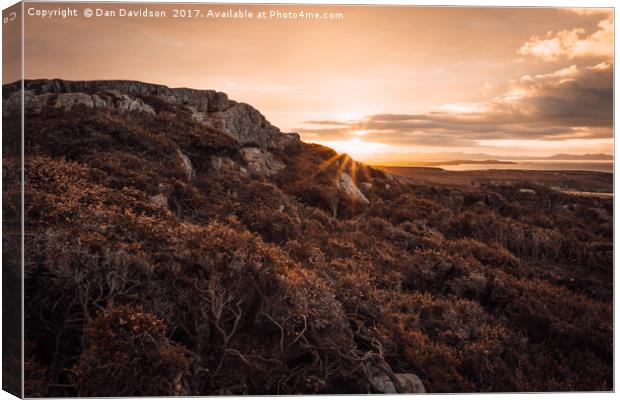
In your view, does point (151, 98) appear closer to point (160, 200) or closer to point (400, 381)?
point (160, 200)

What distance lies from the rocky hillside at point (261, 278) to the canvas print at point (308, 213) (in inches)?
1.4

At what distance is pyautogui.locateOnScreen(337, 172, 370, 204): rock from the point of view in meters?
12.1

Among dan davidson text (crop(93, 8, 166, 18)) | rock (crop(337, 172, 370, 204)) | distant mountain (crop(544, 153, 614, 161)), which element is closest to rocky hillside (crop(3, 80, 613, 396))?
rock (crop(337, 172, 370, 204))

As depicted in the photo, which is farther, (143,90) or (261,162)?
(261,162)

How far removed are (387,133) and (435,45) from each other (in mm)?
1841

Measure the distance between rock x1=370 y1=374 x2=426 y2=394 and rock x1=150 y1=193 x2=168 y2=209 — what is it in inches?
197

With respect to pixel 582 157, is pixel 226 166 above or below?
below

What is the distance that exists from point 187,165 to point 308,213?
2.98 metres

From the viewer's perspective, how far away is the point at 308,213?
10859 millimetres

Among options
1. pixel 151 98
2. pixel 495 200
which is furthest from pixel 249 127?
pixel 495 200

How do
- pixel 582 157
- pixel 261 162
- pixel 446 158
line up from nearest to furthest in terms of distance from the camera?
pixel 582 157 → pixel 446 158 → pixel 261 162

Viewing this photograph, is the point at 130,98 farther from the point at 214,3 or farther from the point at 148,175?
the point at 214,3

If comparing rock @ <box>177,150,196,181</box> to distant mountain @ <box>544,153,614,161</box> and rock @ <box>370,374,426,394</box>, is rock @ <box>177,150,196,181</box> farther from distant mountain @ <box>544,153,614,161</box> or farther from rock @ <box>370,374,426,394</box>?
distant mountain @ <box>544,153,614,161</box>

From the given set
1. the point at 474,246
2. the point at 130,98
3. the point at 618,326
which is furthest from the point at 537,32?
the point at 130,98
